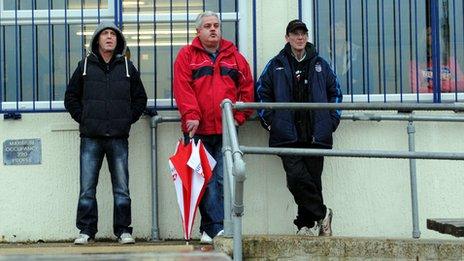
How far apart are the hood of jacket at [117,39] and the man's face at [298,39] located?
1.34 meters

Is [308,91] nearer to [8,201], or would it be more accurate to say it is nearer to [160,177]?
[160,177]

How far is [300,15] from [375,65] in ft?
2.58

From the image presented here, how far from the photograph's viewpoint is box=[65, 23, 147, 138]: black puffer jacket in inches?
277

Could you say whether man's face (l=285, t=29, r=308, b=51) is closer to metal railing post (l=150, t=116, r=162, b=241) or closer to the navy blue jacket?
the navy blue jacket

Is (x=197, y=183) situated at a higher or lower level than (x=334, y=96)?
lower

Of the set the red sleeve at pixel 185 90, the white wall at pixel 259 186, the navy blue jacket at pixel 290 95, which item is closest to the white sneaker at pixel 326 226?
the white wall at pixel 259 186

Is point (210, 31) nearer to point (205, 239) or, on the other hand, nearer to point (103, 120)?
point (103, 120)

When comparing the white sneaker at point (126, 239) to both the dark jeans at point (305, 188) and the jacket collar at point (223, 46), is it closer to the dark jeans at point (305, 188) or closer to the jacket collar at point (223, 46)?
the dark jeans at point (305, 188)

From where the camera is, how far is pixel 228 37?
7770 mm

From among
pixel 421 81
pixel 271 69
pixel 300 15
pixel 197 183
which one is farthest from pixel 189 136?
pixel 421 81

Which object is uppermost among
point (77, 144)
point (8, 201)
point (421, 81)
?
point (421, 81)

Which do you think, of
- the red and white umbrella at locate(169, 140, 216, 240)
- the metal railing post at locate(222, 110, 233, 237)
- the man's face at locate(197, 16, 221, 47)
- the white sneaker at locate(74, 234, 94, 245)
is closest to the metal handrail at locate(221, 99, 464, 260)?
the metal railing post at locate(222, 110, 233, 237)

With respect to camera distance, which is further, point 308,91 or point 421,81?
point 421,81

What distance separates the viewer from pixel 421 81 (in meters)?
7.84
